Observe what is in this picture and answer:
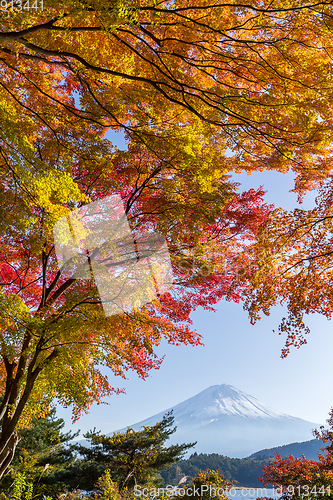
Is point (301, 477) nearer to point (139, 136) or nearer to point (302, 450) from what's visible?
point (139, 136)

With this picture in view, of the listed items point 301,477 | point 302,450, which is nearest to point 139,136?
point 301,477

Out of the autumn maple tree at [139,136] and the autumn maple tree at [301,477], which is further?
the autumn maple tree at [301,477]

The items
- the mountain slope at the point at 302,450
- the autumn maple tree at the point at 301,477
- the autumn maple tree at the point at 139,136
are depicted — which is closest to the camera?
the autumn maple tree at the point at 139,136

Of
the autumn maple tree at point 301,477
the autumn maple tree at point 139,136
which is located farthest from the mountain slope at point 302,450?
the autumn maple tree at point 139,136

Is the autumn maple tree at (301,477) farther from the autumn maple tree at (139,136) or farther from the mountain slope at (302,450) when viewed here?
the mountain slope at (302,450)

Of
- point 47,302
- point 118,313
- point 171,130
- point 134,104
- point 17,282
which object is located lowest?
point 118,313

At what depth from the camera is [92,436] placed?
10172 mm

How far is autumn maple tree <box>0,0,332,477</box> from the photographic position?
3314 millimetres

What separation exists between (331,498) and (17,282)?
332 inches

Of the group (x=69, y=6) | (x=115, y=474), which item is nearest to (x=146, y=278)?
(x=69, y=6)

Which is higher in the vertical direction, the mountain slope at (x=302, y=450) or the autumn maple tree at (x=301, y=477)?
the autumn maple tree at (x=301, y=477)

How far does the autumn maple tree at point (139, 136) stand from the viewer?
3.31 metres

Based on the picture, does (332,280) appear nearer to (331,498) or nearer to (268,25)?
(268,25)

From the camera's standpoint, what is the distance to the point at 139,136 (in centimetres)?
397
